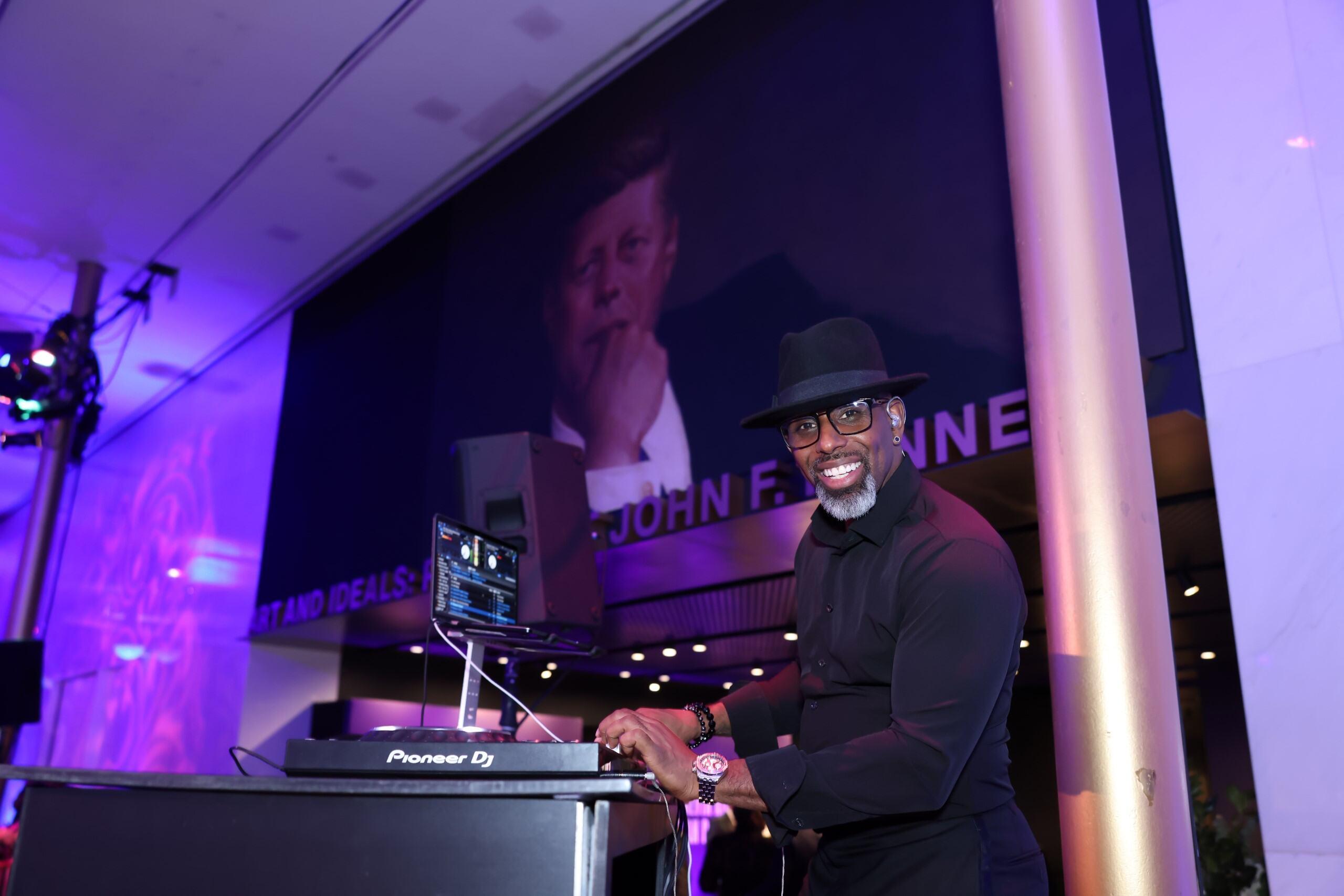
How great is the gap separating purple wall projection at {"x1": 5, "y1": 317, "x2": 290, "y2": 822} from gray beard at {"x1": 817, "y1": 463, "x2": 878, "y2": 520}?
6.63 m

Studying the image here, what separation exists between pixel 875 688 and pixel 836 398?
53 centimetres

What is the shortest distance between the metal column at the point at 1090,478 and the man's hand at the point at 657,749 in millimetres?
1318

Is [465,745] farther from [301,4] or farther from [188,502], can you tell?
[188,502]

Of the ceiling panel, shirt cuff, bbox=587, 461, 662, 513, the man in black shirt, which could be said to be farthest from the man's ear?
the ceiling panel

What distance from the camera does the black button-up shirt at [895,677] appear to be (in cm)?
160

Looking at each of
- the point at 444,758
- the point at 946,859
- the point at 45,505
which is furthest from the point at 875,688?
the point at 45,505

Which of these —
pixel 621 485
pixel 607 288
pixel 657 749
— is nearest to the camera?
pixel 657 749

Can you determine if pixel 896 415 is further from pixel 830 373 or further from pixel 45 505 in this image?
pixel 45 505

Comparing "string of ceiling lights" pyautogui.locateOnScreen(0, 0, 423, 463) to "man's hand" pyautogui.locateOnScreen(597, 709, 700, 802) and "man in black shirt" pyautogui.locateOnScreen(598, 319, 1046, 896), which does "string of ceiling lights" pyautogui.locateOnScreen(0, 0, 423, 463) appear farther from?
"man's hand" pyautogui.locateOnScreen(597, 709, 700, 802)

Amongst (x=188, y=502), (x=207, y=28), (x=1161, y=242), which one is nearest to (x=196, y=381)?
(x=188, y=502)

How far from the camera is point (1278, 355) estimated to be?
294cm

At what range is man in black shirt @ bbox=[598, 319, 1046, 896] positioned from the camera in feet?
5.25

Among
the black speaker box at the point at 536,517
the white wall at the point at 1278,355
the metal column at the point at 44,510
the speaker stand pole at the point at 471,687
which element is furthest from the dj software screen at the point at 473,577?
the metal column at the point at 44,510

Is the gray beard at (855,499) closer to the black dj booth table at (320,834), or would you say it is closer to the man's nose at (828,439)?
the man's nose at (828,439)
